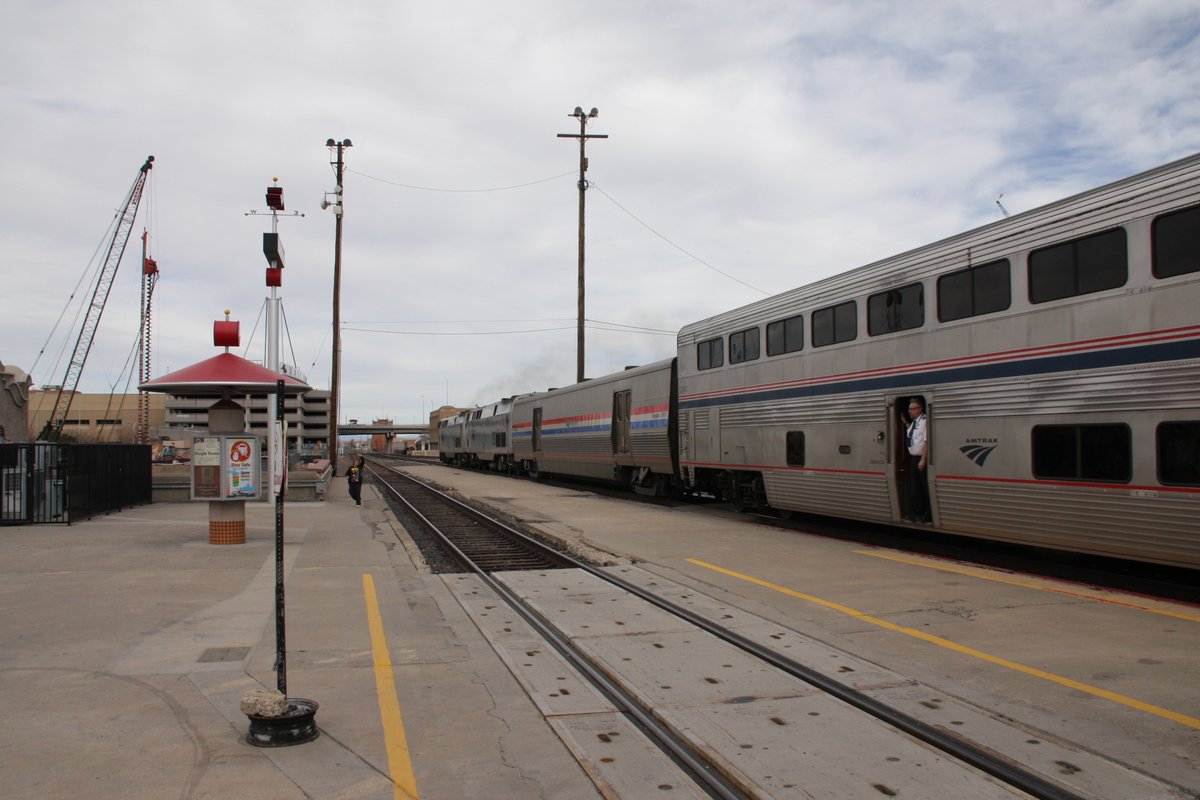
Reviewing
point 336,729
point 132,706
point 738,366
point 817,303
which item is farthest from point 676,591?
point 738,366

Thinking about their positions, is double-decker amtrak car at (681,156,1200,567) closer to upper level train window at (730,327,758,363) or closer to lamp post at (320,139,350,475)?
upper level train window at (730,327,758,363)

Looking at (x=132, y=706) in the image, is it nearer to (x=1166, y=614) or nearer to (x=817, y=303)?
(x=1166, y=614)

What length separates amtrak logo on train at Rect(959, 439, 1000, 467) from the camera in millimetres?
10075

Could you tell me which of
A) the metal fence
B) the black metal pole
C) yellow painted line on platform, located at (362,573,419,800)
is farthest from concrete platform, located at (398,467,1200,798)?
the metal fence

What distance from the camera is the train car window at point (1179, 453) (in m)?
7.80

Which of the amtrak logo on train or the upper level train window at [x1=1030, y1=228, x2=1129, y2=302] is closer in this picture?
the upper level train window at [x1=1030, y1=228, x2=1129, y2=302]

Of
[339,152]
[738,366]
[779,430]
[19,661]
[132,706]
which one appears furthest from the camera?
[339,152]

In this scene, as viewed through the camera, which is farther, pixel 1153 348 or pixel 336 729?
pixel 1153 348

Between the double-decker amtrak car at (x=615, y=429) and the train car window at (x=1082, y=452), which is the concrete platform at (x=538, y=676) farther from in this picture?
the double-decker amtrak car at (x=615, y=429)

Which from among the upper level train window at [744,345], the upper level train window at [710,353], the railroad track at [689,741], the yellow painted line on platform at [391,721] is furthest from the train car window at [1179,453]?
the upper level train window at [710,353]

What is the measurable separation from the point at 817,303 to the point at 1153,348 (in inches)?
237

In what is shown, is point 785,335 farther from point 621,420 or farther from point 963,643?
point 621,420

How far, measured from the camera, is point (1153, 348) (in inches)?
321

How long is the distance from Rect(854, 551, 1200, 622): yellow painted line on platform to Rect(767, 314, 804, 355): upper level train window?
3964mm
